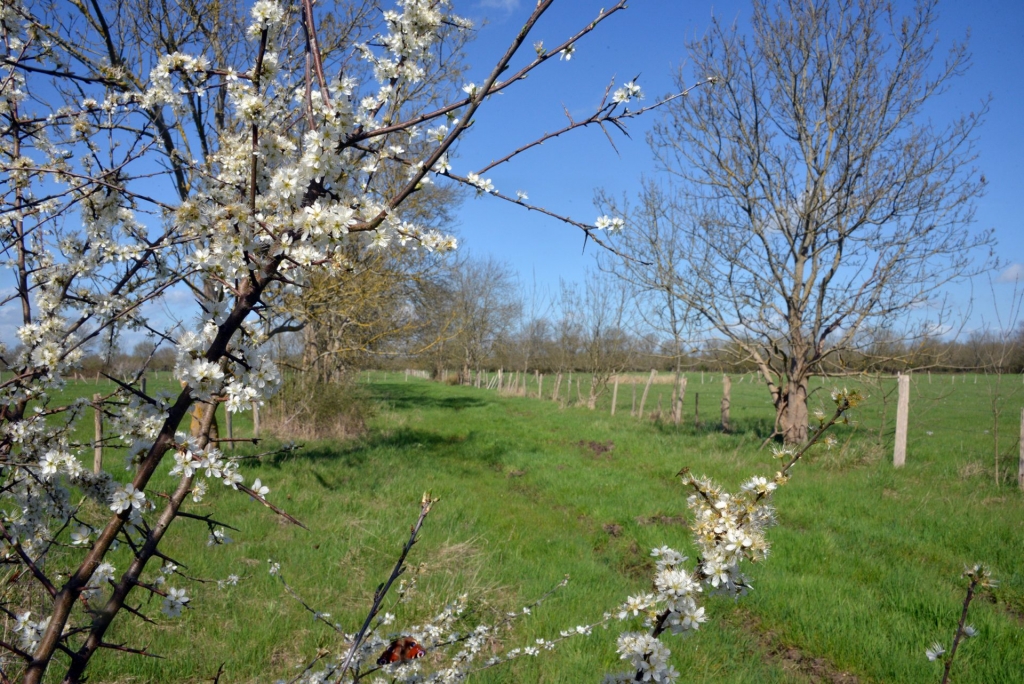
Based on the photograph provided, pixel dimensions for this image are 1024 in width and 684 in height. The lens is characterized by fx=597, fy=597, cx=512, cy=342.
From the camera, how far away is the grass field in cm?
394

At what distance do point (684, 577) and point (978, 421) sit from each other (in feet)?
71.7

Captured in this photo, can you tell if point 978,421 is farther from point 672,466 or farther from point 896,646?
point 896,646

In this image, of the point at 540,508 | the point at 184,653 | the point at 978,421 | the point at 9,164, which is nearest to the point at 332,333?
the point at 540,508

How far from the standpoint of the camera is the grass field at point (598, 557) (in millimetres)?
3936

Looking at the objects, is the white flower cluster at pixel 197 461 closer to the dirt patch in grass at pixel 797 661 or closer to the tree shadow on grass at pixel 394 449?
the dirt patch in grass at pixel 797 661

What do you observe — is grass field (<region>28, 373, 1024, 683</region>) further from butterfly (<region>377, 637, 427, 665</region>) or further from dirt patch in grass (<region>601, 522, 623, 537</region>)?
butterfly (<region>377, 637, 427, 665</region>)

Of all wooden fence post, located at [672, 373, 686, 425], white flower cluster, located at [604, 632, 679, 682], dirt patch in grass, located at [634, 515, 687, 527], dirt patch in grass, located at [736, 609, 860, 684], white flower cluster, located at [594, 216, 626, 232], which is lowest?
dirt patch in grass, located at [736, 609, 860, 684]

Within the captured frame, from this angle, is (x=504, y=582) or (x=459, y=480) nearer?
(x=504, y=582)

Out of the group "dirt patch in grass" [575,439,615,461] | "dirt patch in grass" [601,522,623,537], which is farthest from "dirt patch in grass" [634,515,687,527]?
"dirt patch in grass" [575,439,615,461]

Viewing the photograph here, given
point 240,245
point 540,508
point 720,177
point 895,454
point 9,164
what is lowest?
point 540,508

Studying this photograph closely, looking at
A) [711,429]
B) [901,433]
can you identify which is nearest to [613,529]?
[901,433]

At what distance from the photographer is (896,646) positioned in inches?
163

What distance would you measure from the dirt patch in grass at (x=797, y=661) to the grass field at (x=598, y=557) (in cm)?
2

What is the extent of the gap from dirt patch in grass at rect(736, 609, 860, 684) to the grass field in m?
0.02
